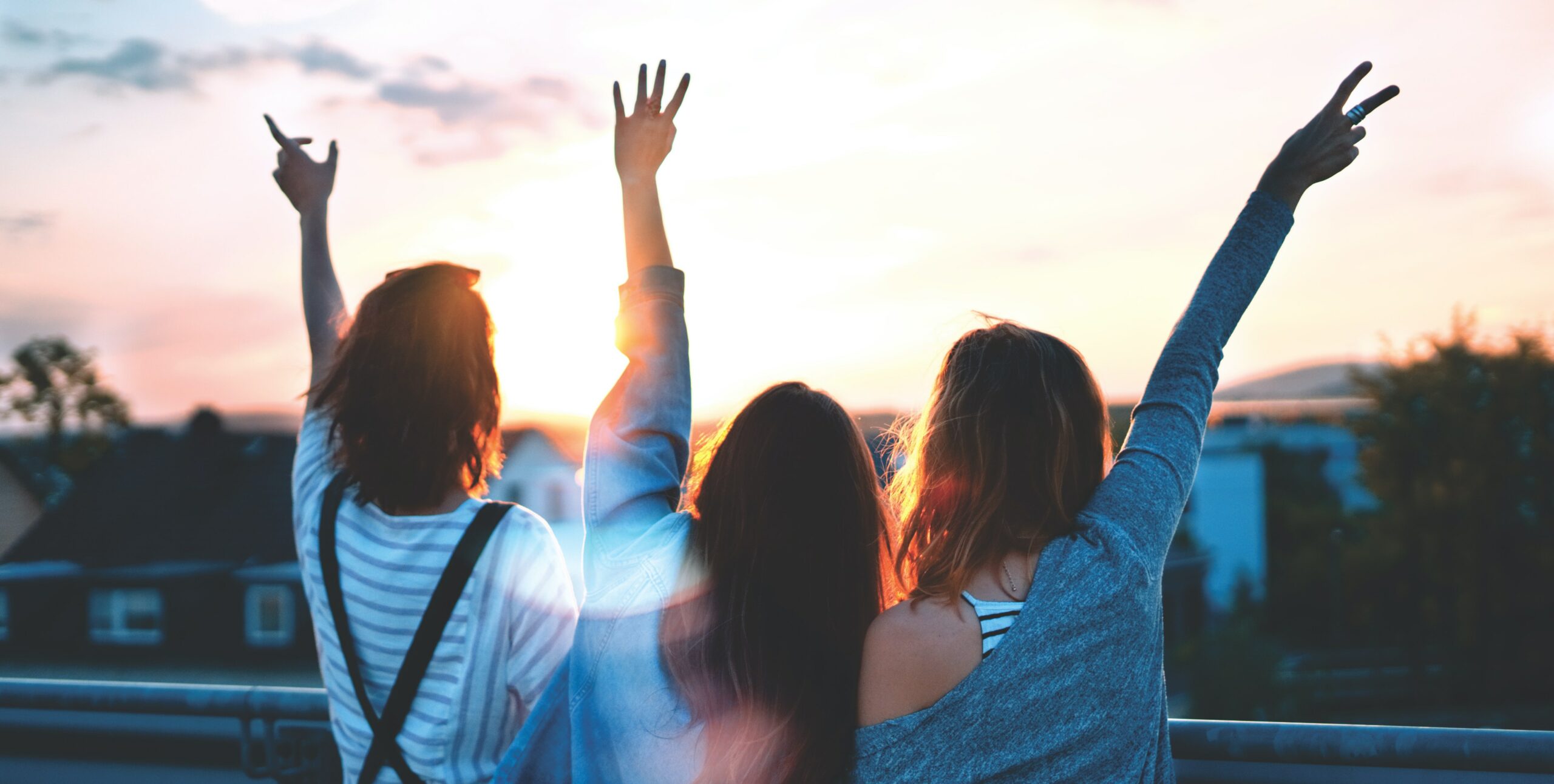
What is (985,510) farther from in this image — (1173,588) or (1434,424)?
(1173,588)

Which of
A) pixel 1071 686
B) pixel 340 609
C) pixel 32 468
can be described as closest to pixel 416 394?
pixel 340 609

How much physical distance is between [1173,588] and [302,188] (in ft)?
111

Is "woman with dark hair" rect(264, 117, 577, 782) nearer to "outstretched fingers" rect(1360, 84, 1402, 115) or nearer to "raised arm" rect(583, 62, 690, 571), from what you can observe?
"raised arm" rect(583, 62, 690, 571)

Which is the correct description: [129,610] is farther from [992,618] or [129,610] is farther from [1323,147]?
[1323,147]

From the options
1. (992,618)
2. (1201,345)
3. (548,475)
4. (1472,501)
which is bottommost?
(1472,501)

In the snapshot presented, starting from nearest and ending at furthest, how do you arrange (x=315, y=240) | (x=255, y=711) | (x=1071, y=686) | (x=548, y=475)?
(x=1071, y=686)
(x=315, y=240)
(x=255, y=711)
(x=548, y=475)

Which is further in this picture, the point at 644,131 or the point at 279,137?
the point at 279,137

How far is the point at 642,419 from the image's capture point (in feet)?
4.87

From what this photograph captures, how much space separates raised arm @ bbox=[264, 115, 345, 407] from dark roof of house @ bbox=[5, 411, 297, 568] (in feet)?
66.3

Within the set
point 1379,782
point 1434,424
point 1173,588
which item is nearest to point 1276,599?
point 1173,588

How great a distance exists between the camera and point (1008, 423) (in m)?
1.43

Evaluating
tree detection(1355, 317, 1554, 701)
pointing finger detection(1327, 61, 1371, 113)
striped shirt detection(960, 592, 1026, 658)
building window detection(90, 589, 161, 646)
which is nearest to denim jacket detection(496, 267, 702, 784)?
striped shirt detection(960, 592, 1026, 658)

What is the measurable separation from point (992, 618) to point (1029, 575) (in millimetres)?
83

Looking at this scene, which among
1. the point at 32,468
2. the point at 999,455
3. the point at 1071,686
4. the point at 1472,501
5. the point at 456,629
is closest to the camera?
the point at 1071,686
